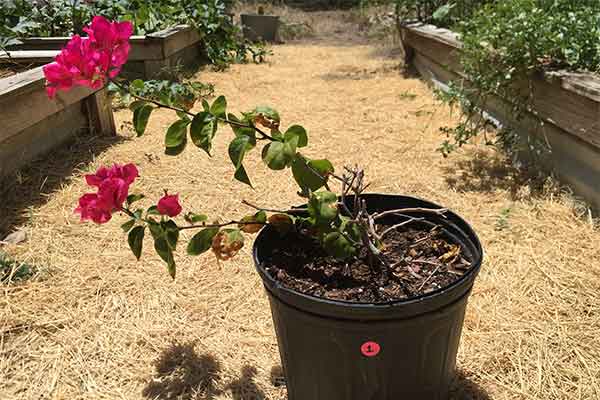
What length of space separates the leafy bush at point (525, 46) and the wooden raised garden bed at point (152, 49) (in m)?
2.84

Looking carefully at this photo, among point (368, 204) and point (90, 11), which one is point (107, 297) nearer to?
point (368, 204)

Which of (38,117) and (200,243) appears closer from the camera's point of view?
(200,243)

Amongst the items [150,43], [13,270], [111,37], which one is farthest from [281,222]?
[150,43]

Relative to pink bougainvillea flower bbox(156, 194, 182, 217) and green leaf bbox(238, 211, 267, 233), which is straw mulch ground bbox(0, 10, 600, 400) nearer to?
green leaf bbox(238, 211, 267, 233)

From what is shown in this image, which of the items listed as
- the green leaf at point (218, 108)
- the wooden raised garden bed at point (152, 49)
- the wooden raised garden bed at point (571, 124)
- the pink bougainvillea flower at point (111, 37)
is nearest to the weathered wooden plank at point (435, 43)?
the wooden raised garden bed at point (571, 124)

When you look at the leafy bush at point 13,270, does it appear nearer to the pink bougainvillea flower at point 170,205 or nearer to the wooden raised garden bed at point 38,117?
the wooden raised garden bed at point 38,117

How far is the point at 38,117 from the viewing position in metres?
2.97

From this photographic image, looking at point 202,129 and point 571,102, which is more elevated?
point 202,129

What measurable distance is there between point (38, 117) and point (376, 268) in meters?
2.43

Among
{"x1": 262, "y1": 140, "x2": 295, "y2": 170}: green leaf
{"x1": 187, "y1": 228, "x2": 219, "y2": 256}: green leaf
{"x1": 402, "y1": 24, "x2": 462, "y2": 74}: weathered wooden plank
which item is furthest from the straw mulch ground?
{"x1": 402, "y1": 24, "x2": 462, "y2": 74}: weathered wooden plank

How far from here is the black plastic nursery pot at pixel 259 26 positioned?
884cm

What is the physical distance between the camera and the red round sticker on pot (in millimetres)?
1198

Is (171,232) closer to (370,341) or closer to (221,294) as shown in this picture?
(370,341)

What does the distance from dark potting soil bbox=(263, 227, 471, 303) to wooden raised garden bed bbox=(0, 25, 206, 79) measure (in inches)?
144
